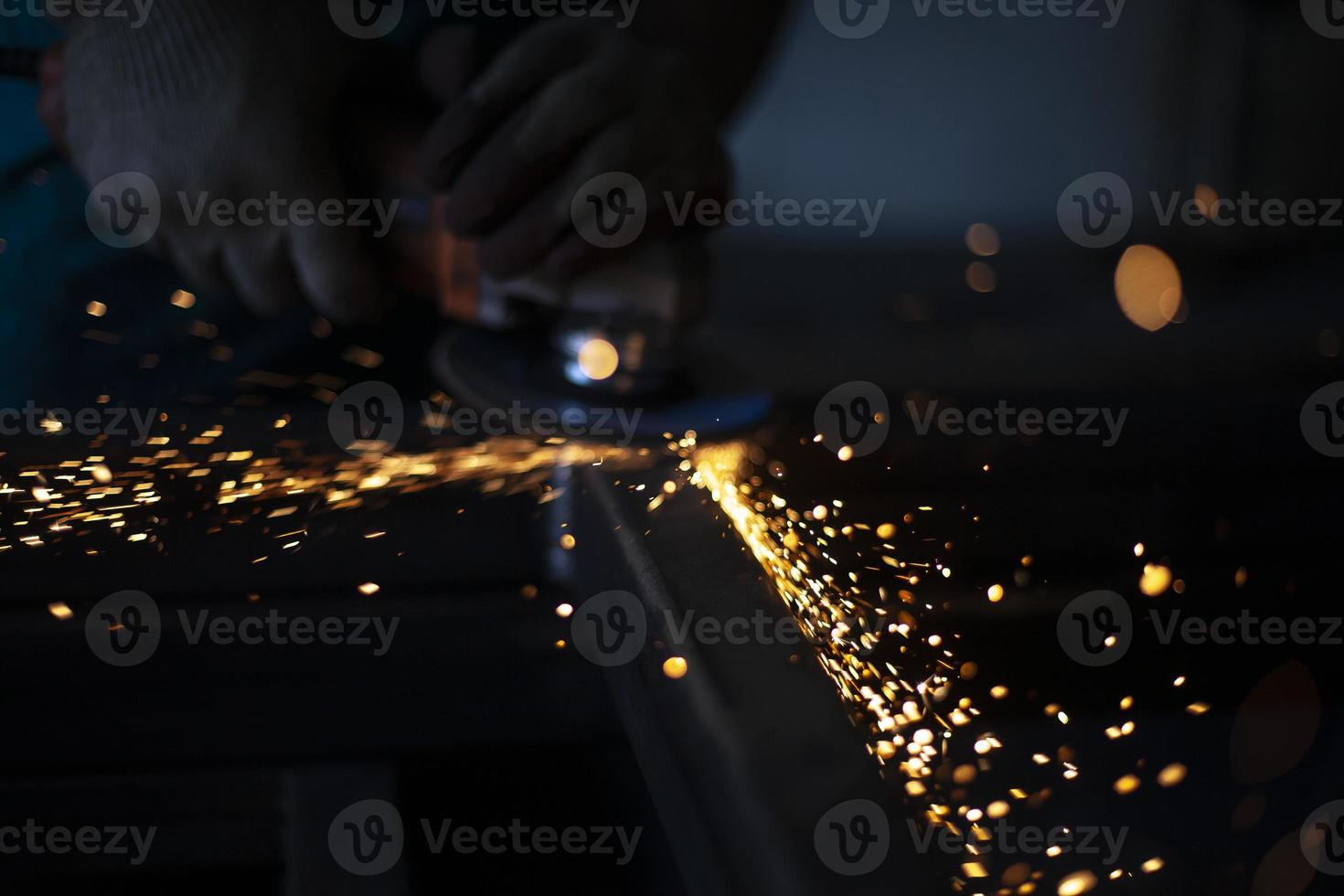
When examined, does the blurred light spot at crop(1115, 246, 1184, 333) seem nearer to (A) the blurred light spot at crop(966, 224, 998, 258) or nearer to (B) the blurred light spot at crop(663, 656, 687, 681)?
(A) the blurred light spot at crop(966, 224, 998, 258)

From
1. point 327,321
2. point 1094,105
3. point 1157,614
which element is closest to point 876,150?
point 1094,105

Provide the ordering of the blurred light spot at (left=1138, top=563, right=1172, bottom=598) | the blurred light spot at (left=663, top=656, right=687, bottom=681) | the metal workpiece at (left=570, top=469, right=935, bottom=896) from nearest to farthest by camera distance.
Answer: the metal workpiece at (left=570, top=469, right=935, bottom=896), the blurred light spot at (left=663, top=656, right=687, bottom=681), the blurred light spot at (left=1138, top=563, right=1172, bottom=598)

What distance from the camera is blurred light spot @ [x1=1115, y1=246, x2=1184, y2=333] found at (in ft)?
7.17

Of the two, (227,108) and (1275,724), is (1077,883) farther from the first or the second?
(227,108)

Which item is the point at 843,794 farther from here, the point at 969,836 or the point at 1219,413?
the point at 1219,413

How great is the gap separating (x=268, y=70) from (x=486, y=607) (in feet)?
2.11

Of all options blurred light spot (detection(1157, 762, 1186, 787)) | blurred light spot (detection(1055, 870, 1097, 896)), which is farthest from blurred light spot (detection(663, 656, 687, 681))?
blurred light spot (detection(1157, 762, 1186, 787))

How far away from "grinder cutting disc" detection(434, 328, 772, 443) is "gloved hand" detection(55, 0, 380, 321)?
149 millimetres

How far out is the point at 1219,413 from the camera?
0.92 metres

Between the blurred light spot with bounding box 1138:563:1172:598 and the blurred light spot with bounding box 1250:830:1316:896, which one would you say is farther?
the blurred light spot with bounding box 1138:563:1172:598

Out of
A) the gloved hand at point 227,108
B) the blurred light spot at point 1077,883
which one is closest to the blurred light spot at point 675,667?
the blurred light spot at point 1077,883

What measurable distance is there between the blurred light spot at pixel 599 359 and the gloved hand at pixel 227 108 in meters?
0.24

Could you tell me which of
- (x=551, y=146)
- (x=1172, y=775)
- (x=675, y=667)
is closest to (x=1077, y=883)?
(x=1172, y=775)

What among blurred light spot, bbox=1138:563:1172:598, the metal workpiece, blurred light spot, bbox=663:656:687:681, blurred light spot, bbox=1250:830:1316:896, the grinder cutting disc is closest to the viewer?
the metal workpiece
